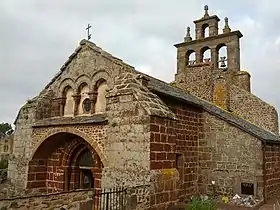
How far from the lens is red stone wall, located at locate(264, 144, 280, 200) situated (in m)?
11.5

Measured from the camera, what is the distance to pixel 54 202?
6.05m

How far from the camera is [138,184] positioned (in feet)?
25.8

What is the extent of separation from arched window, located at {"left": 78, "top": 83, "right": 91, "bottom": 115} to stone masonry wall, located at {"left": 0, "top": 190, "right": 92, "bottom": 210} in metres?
5.41

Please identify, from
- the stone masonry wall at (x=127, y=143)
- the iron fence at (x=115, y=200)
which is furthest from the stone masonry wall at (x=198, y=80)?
the iron fence at (x=115, y=200)

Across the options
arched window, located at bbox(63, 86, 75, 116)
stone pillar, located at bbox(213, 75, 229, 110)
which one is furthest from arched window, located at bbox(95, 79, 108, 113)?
stone pillar, located at bbox(213, 75, 229, 110)

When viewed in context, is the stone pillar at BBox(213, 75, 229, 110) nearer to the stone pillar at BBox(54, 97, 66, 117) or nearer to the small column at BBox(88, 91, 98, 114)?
the small column at BBox(88, 91, 98, 114)

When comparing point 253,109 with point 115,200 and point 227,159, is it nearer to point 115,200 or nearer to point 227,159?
point 227,159

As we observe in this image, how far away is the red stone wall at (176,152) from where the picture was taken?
8.05 meters

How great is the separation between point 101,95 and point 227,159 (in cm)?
554

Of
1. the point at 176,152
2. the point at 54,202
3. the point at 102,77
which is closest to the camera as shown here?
the point at 54,202

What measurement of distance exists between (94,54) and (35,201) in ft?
22.6

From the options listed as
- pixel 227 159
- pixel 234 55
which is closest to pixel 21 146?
pixel 227 159

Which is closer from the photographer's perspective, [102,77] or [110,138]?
[110,138]

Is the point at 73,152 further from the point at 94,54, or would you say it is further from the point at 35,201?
the point at 35,201
